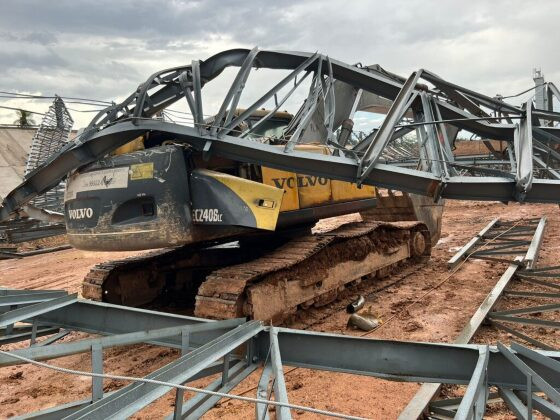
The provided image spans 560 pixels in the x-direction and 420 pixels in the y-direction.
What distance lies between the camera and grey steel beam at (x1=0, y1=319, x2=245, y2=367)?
7.47 ft

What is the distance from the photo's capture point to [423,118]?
18.6ft

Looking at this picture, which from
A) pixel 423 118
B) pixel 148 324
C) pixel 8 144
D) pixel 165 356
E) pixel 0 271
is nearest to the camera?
pixel 148 324

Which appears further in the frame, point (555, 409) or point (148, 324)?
point (148, 324)

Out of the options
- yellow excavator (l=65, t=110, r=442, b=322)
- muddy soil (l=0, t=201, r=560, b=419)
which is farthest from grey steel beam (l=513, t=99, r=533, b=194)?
yellow excavator (l=65, t=110, r=442, b=322)

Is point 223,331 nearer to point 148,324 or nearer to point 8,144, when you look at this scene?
point 148,324

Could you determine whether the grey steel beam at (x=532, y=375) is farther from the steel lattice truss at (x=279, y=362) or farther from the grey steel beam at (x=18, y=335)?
the grey steel beam at (x=18, y=335)

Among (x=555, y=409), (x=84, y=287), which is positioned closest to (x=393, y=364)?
(x=555, y=409)

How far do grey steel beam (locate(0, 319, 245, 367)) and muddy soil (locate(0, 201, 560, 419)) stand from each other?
2.96 feet

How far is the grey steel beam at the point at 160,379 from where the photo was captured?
1.88 meters

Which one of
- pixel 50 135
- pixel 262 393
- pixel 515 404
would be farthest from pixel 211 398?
pixel 50 135

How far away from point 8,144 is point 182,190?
23284mm

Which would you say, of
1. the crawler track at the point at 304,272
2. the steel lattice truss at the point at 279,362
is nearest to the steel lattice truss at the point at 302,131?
the crawler track at the point at 304,272

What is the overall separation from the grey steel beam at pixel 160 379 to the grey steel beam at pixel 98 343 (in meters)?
0.25

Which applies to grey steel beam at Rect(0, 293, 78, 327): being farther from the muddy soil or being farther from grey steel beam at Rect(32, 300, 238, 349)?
the muddy soil
